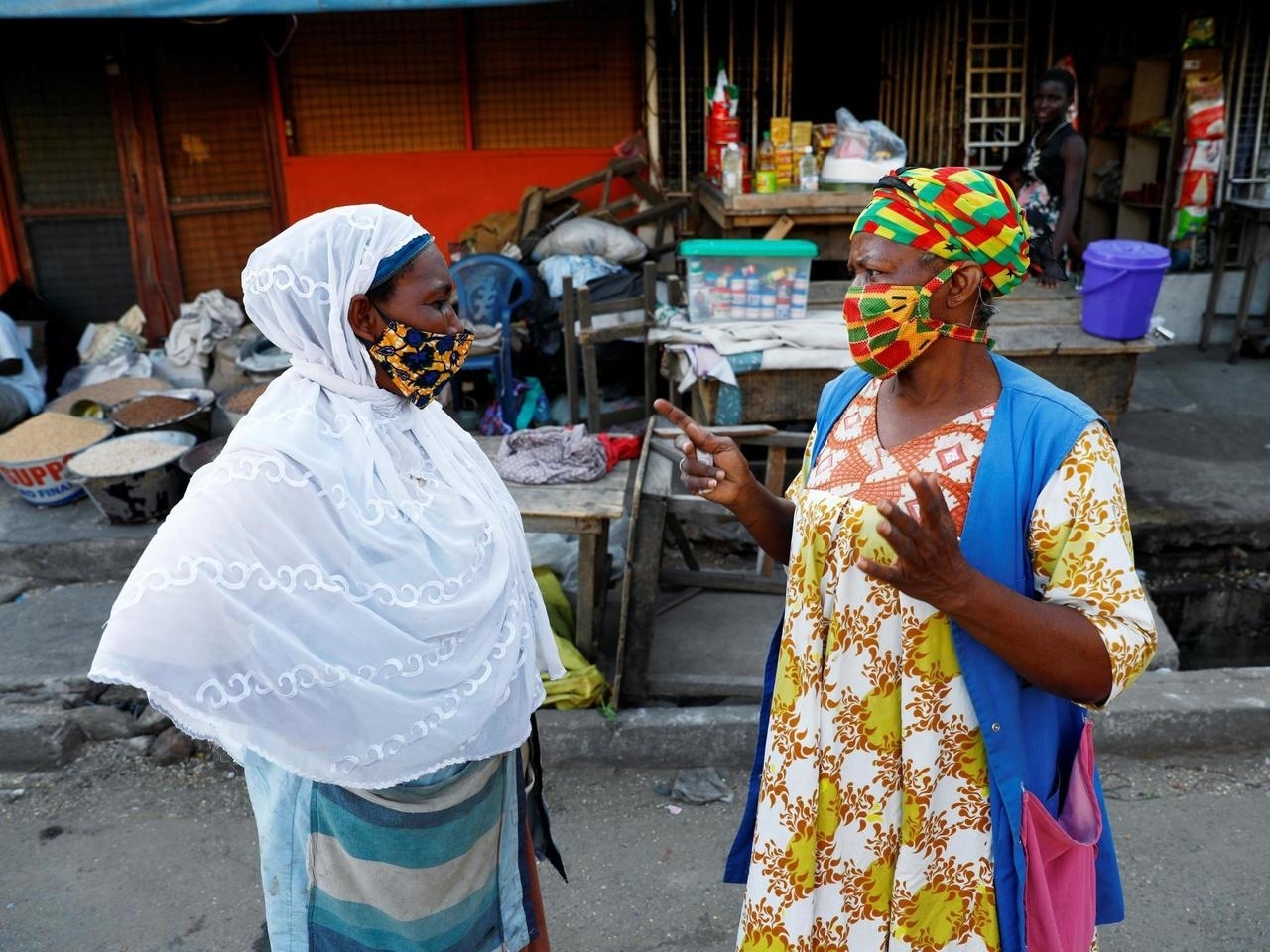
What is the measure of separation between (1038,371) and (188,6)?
4907mm

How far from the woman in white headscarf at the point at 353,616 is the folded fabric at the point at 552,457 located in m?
2.11

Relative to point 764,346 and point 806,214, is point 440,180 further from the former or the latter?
point 764,346

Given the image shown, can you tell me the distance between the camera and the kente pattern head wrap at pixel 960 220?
1.63 metres

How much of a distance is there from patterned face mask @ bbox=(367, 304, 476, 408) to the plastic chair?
434 cm

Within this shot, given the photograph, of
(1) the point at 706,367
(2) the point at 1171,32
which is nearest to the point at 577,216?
(1) the point at 706,367

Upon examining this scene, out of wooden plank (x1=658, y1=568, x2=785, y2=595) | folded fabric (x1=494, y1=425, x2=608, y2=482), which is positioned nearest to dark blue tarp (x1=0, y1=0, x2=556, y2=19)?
folded fabric (x1=494, y1=425, x2=608, y2=482)

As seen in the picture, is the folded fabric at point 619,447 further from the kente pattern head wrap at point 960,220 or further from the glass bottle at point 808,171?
the kente pattern head wrap at point 960,220

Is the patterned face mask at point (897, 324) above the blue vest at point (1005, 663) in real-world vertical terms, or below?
above

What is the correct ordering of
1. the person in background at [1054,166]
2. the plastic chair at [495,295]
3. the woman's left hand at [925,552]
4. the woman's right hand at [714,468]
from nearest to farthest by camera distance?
the woman's left hand at [925,552]
the woman's right hand at [714,468]
the person in background at [1054,166]
the plastic chair at [495,295]

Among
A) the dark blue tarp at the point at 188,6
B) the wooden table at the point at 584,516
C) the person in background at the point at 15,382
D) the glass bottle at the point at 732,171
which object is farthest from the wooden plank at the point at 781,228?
the person in background at the point at 15,382

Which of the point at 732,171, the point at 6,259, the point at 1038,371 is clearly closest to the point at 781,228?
the point at 732,171

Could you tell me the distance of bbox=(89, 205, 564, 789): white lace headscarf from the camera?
1.62 metres

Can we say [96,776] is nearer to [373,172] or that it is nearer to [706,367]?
[706,367]

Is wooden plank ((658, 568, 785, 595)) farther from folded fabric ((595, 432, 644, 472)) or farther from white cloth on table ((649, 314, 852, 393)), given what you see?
white cloth on table ((649, 314, 852, 393))
